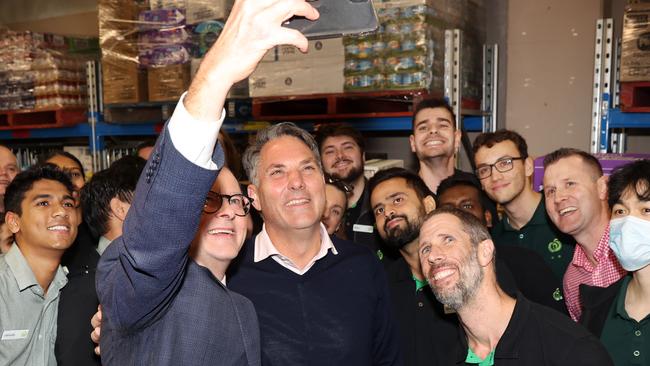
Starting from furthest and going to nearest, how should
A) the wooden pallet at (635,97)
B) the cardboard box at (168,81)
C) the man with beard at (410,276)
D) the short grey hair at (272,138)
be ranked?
1. the cardboard box at (168,81)
2. the wooden pallet at (635,97)
3. the man with beard at (410,276)
4. the short grey hair at (272,138)

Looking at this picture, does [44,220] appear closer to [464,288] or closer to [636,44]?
[464,288]

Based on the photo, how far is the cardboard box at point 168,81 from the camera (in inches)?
188

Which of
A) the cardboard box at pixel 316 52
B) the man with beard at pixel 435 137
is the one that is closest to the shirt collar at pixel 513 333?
the man with beard at pixel 435 137

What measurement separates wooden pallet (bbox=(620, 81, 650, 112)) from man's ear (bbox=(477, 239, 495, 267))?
6.98 ft

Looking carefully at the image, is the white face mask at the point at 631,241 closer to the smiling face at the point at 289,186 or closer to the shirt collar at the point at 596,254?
the shirt collar at the point at 596,254

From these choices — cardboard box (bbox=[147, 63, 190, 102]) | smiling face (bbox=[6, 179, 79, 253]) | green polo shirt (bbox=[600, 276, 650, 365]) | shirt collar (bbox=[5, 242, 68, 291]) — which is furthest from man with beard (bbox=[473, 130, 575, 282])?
cardboard box (bbox=[147, 63, 190, 102])

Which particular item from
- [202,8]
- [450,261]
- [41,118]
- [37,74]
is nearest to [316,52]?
[202,8]

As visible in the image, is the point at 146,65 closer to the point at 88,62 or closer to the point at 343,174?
the point at 88,62

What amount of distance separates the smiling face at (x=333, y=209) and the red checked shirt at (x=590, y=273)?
1219 millimetres

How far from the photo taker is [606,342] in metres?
2.09

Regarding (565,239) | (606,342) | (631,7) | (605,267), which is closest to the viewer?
(606,342)

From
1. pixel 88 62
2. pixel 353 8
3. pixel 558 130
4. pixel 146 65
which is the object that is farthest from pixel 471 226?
pixel 88 62

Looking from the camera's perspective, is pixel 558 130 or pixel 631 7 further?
pixel 558 130

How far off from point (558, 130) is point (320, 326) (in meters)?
3.59
